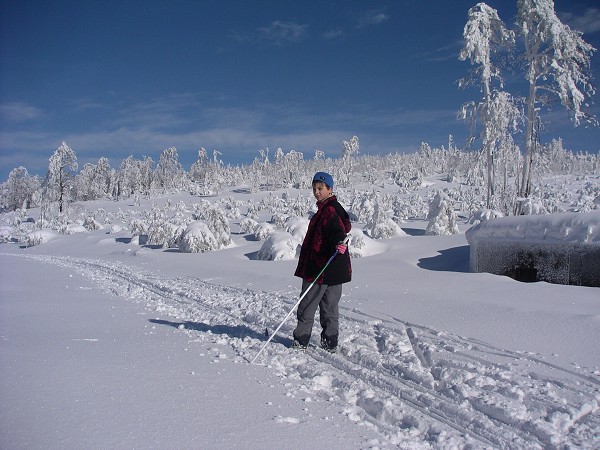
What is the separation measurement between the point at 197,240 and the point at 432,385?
17.3m

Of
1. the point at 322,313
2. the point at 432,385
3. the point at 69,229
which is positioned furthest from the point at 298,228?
the point at 69,229

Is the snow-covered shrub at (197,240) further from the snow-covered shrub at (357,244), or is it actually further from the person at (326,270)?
the person at (326,270)

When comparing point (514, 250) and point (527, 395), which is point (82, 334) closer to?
point (527, 395)

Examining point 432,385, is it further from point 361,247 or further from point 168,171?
point 168,171

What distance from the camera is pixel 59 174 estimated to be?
158 feet

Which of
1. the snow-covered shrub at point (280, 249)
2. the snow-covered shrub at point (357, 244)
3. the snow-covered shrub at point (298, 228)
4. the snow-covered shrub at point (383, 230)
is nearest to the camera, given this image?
the snow-covered shrub at point (280, 249)

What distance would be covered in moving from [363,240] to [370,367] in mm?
11718

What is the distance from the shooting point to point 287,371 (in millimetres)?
3473

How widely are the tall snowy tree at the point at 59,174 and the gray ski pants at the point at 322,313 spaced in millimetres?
52503

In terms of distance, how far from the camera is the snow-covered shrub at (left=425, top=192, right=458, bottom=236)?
23.0 m

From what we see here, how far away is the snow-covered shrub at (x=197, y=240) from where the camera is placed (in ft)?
63.4

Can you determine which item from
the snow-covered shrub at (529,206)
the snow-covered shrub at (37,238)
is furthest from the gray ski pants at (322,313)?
the snow-covered shrub at (37,238)

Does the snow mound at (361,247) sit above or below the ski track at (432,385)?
above

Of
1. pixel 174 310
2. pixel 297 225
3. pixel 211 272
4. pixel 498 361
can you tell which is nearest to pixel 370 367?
pixel 498 361
